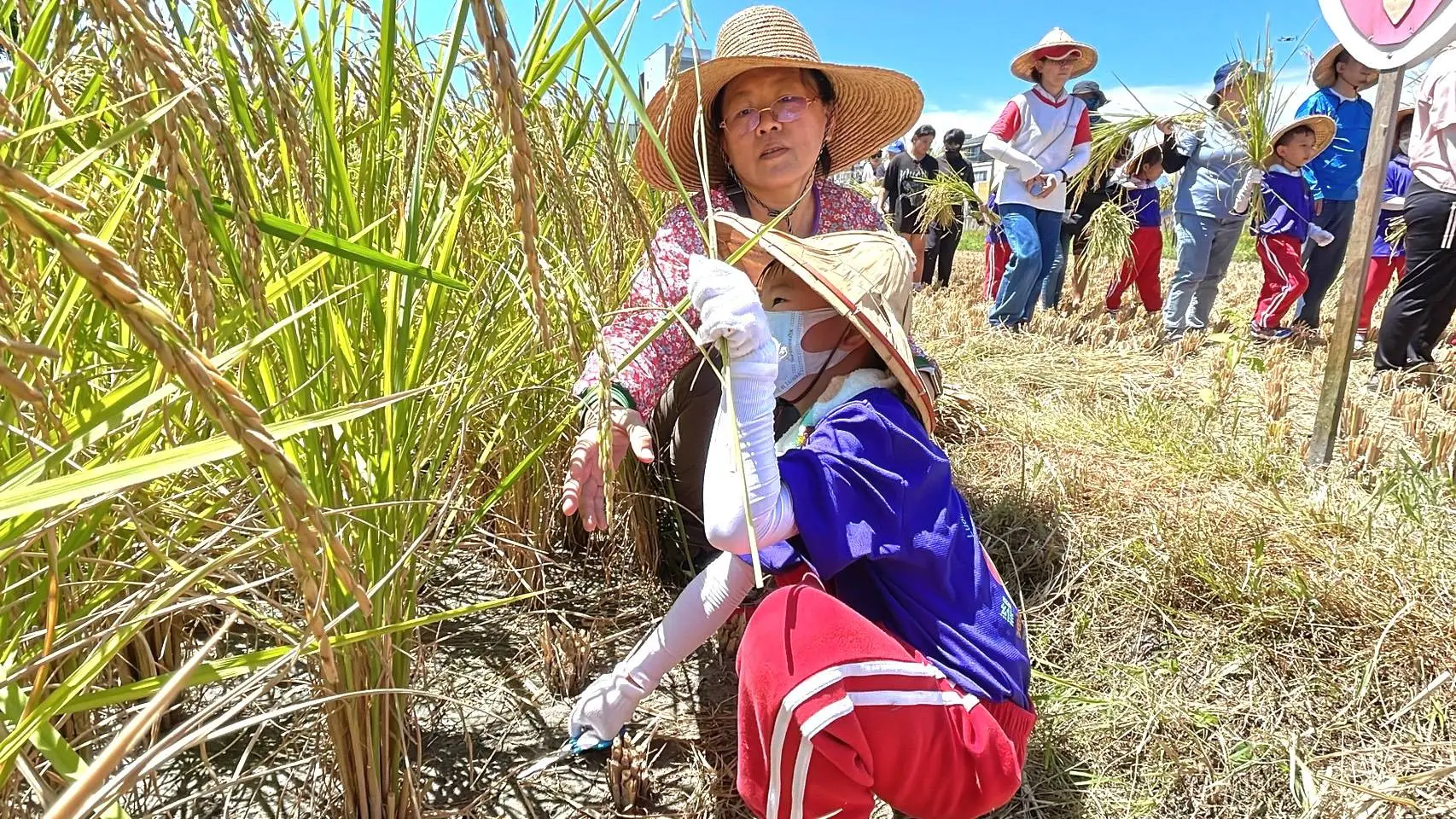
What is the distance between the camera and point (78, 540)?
0.63 meters

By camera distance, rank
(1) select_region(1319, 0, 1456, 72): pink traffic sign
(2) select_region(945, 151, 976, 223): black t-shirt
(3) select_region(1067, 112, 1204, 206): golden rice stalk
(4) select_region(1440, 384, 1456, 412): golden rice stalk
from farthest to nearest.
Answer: (2) select_region(945, 151, 976, 223): black t-shirt, (3) select_region(1067, 112, 1204, 206): golden rice stalk, (4) select_region(1440, 384, 1456, 412): golden rice stalk, (1) select_region(1319, 0, 1456, 72): pink traffic sign

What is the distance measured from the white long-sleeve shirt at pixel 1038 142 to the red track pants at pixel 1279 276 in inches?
45.3

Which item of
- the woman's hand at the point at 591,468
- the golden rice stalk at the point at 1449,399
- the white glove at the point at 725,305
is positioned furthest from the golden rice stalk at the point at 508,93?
the golden rice stalk at the point at 1449,399

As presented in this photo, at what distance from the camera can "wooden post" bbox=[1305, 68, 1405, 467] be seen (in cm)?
215

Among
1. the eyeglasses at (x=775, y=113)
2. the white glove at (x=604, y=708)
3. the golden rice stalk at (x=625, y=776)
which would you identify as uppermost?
the eyeglasses at (x=775, y=113)

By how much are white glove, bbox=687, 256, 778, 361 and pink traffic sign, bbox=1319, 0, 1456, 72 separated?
2.08 m

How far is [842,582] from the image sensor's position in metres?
1.17

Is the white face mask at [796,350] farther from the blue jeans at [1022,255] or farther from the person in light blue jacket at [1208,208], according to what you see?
the person in light blue jacket at [1208,208]

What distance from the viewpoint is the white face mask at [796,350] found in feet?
4.17

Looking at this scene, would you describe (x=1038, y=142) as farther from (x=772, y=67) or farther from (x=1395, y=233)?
(x=772, y=67)

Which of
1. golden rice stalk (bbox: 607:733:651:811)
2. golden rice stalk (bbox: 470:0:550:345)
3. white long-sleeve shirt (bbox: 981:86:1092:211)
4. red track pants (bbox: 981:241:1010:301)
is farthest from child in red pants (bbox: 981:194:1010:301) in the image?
golden rice stalk (bbox: 470:0:550:345)

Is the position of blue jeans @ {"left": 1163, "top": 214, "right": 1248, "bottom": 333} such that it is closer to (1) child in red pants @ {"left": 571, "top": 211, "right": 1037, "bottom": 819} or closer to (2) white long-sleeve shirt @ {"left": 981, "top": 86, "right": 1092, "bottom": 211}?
(2) white long-sleeve shirt @ {"left": 981, "top": 86, "right": 1092, "bottom": 211}

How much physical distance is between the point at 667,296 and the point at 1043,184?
11.3ft

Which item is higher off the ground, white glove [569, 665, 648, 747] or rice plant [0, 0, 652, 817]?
rice plant [0, 0, 652, 817]
